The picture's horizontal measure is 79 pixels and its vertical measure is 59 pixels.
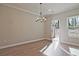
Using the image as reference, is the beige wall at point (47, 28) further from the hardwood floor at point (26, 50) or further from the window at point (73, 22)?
the window at point (73, 22)

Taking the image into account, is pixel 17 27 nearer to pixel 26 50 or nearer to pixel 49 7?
pixel 26 50

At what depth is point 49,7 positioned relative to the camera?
1.69m

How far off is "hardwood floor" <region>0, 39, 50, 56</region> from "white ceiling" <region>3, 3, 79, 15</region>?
1.81 feet

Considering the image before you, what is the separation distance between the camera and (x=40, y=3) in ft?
5.41

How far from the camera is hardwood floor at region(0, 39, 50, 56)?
5.38 feet

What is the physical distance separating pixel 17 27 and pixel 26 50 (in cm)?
44

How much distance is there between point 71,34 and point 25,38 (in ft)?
2.70

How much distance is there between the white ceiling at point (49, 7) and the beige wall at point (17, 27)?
112mm

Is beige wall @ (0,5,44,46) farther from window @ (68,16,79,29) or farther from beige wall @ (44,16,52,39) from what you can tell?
window @ (68,16,79,29)

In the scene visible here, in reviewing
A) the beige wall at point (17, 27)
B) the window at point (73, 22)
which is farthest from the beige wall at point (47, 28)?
the window at point (73, 22)

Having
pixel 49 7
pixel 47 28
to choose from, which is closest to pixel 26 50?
pixel 47 28

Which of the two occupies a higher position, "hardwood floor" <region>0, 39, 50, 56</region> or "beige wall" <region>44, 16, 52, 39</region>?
"beige wall" <region>44, 16, 52, 39</region>

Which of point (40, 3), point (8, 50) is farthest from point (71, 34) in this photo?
point (8, 50)

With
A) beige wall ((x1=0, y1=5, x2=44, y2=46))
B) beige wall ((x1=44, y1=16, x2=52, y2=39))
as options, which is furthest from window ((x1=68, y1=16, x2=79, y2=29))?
beige wall ((x1=0, y1=5, x2=44, y2=46))
